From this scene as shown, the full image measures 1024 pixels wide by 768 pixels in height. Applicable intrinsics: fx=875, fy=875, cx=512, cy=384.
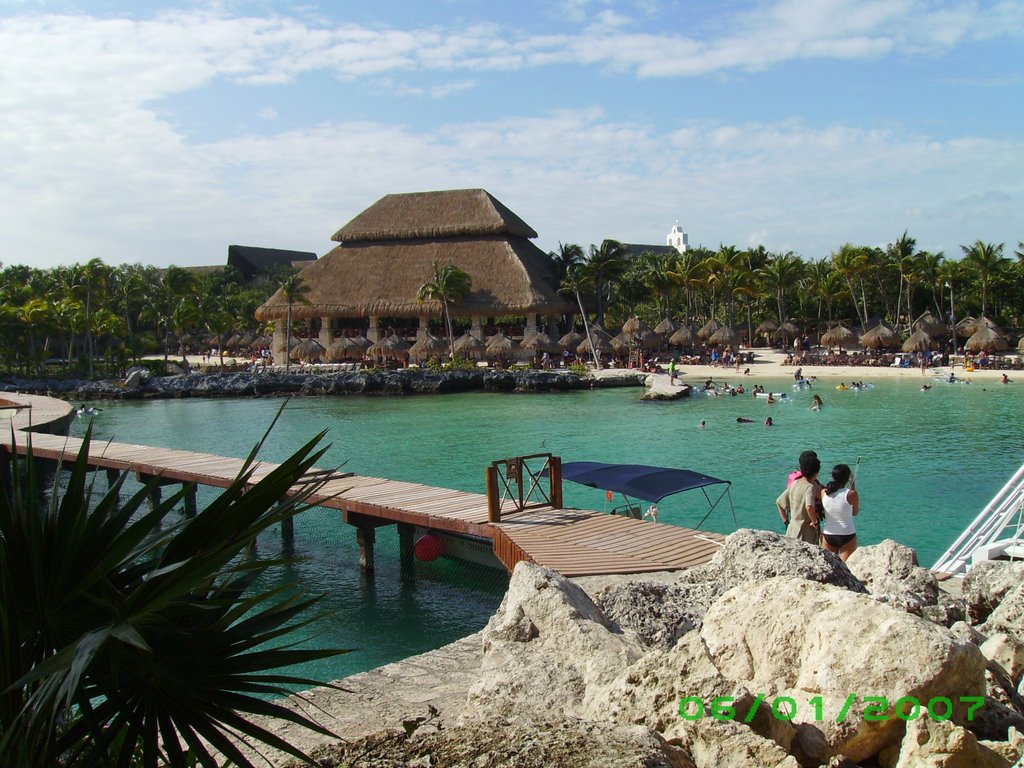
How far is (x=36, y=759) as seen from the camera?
2.73 meters

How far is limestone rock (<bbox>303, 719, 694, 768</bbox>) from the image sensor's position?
3459 millimetres

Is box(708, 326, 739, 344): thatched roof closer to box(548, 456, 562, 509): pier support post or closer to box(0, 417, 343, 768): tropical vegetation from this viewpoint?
box(548, 456, 562, 509): pier support post

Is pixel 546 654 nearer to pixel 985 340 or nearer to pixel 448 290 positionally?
pixel 985 340

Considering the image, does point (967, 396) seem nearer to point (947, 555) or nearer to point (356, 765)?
point (947, 555)

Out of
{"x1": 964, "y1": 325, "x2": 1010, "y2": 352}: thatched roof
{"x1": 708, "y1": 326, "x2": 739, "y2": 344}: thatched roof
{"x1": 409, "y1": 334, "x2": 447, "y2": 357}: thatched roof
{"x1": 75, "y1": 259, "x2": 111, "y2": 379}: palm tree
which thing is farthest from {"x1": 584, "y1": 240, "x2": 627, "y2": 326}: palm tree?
{"x1": 75, "y1": 259, "x2": 111, "y2": 379}: palm tree

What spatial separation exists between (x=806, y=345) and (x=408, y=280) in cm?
2861

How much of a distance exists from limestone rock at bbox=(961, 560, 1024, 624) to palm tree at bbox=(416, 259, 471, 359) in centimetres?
5071

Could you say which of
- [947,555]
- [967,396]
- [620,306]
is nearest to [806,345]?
[620,306]

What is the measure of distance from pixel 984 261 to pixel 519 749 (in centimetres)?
5597

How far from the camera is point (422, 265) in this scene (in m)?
64.4

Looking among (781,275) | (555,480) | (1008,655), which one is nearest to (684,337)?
(781,275)

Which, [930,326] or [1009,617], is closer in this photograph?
[1009,617]

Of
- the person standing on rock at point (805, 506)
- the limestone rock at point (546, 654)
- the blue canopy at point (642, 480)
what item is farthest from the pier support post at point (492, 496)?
the limestone rock at point (546, 654)

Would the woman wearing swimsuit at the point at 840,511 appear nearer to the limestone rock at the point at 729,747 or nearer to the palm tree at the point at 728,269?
the limestone rock at the point at 729,747
